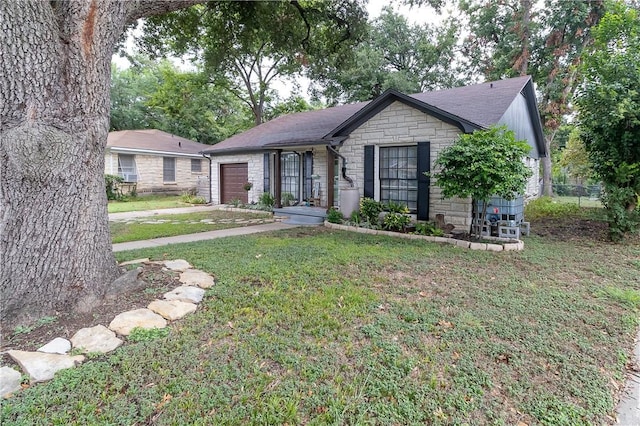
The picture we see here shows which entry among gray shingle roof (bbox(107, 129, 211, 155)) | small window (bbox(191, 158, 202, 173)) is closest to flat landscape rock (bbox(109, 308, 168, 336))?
gray shingle roof (bbox(107, 129, 211, 155))

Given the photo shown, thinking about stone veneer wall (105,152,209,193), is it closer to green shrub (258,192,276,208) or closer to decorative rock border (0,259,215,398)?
green shrub (258,192,276,208)

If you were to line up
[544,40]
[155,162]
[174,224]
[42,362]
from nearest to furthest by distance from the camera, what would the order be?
[42,362] → [174,224] → [544,40] → [155,162]

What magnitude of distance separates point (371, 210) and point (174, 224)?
17.7ft

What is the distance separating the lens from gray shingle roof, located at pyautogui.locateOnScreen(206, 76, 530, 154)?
8281 mm

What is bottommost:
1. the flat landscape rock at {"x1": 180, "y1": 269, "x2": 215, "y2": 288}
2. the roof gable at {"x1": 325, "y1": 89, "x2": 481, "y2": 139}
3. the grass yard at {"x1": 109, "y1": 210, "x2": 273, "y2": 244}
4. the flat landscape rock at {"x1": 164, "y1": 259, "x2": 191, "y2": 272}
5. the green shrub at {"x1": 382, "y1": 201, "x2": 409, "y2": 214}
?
the flat landscape rock at {"x1": 180, "y1": 269, "x2": 215, "y2": 288}

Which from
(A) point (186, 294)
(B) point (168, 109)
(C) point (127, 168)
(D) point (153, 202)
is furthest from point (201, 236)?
(B) point (168, 109)

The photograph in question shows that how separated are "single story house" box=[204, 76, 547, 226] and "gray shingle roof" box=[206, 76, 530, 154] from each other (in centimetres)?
Answer: 3

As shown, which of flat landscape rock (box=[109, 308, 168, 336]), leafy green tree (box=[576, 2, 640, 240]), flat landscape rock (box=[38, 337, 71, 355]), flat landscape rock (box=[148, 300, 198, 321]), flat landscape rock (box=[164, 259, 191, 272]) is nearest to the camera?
flat landscape rock (box=[38, 337, 71, 355])

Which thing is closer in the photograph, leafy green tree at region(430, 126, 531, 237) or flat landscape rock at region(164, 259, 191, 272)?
flat landscape rock at region(164, 259, 191, 272)

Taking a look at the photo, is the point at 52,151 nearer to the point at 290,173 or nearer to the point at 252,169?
the point at 290,173

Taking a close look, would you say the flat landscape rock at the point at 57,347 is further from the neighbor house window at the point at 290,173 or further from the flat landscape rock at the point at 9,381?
the neighbor house window at the point at 290,173

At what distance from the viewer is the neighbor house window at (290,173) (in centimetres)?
1277

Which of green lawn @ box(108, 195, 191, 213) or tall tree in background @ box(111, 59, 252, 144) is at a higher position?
tall tree in background @ box(111, 59, 252, 144)

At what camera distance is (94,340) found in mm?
2775
